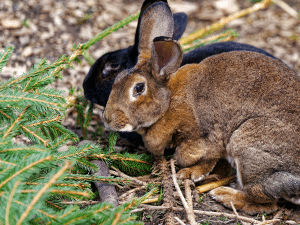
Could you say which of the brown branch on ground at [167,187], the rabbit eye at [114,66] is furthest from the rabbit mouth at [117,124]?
the rabbit eye at [114,66]

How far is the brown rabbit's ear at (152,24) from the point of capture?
3061mm

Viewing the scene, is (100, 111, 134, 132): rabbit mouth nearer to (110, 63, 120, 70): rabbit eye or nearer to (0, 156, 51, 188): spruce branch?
(110, 63, 120, 70): rabbit eye

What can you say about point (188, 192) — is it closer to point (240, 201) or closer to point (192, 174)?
point (192, 174)

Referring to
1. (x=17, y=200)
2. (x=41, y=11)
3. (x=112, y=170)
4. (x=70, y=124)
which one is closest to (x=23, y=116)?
(x=17, y=200)

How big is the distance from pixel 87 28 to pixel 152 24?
9.55ft

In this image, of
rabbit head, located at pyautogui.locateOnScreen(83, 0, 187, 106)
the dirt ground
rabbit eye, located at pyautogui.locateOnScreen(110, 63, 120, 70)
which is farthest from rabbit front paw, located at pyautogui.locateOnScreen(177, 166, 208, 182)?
rabbit eye, located at pyautogui.locateOnScreen(110, 63, 120, 70)

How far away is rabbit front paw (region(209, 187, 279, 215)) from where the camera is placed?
273 centimetres

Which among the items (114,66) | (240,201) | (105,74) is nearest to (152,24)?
(114,66)

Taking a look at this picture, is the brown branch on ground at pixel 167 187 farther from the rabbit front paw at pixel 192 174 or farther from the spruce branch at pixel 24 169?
the spruce branch at pixel 24 169

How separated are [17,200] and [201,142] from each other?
1.89 meters

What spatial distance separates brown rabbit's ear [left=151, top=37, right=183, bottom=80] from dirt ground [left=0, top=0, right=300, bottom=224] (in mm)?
1332

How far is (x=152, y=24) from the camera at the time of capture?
10.1 feet

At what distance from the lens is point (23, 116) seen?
211 centimetres

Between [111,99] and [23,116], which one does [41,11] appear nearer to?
[111,99]
